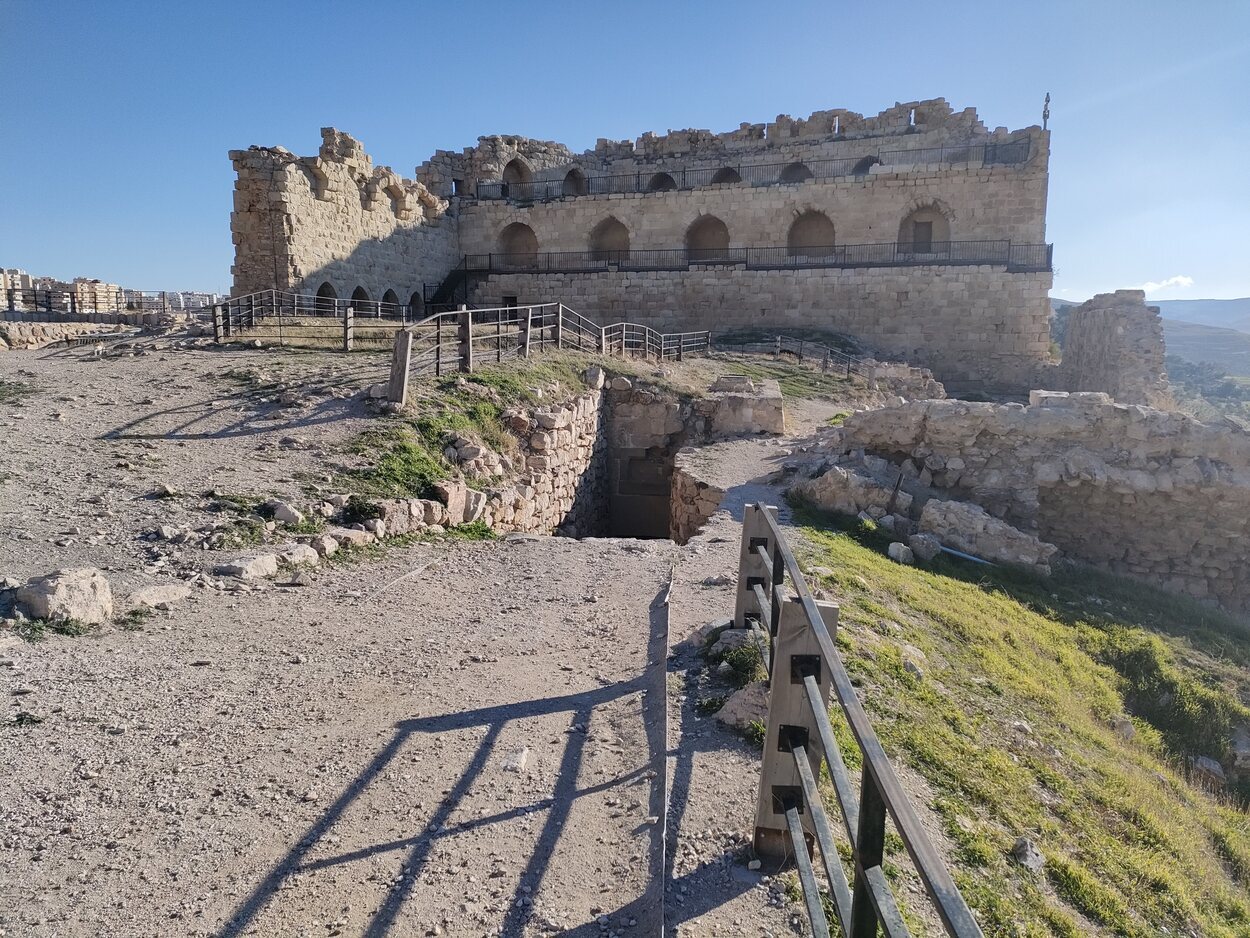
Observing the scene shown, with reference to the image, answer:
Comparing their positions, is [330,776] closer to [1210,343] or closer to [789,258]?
[789,258]

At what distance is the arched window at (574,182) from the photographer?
1373 inches

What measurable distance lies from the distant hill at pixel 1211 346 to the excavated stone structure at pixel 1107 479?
2901 inches

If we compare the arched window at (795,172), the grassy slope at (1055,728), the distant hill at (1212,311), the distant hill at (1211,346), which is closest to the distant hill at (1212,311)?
the distant hill at (1212,311)

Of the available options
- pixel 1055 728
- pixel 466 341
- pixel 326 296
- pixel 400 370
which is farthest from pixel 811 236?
pixel 1055 728

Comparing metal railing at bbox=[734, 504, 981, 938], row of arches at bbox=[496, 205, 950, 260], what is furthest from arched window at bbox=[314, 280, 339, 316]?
metal railing at bbox=[734, 504, 981, 938]

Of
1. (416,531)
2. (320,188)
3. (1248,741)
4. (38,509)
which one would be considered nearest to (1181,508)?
(1248,741)

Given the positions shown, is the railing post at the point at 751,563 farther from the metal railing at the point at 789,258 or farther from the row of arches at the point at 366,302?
the metal railing at the point at 789,258

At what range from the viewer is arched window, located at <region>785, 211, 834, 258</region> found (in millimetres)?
27375

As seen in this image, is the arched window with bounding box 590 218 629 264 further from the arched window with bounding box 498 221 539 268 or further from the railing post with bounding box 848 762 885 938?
the railing post with bounding box 848 762 885 938

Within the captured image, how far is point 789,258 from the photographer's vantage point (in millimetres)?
27516

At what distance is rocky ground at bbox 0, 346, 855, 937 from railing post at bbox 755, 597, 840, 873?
13.6 inches

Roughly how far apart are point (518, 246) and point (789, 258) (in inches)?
439

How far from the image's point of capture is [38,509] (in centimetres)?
669

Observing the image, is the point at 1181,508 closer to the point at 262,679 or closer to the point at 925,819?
the point at 925,819
